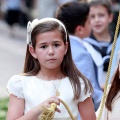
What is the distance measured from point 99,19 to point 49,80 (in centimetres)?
233

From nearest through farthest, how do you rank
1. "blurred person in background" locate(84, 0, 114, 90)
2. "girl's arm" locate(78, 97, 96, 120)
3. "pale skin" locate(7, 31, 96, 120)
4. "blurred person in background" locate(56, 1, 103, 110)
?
"pale skin" locate(7, 31, 96, 120)
"girl's arm" locate(78, 97, 96, 120)
"blurred person in background" locate(56, 1, 103, 110)
"blurred person in background" locate(84, 0, 114, 90)

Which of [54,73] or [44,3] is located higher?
[44,3]

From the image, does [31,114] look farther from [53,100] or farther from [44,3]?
[44,3]

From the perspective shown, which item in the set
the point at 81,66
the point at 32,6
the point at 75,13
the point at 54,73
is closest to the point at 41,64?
the point at 54,73

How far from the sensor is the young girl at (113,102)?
11.9ft

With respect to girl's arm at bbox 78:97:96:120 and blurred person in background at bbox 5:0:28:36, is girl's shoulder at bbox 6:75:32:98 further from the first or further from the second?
blurred person in background at bbox 5:0:28:36

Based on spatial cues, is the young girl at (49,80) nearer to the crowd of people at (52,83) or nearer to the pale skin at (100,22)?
the crowd of people at (52,83)

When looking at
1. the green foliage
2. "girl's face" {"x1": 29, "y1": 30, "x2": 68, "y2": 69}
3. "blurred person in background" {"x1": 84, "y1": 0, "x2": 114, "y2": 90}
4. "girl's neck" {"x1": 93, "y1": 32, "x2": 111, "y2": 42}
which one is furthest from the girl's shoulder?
the green foliage

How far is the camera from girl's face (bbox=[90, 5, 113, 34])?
5.71m

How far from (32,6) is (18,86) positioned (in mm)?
16780

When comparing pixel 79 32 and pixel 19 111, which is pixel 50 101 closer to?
pixel 19 111

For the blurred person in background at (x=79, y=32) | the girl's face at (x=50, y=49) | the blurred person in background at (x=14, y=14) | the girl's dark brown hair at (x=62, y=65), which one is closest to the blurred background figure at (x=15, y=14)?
the blurred person in background at (x=14, y=14)

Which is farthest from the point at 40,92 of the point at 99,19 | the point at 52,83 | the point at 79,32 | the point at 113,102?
the point at 99,19

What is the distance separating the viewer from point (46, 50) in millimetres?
3490
